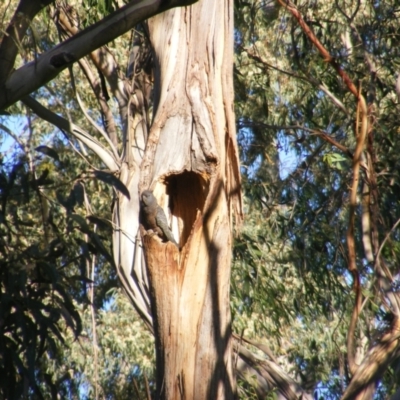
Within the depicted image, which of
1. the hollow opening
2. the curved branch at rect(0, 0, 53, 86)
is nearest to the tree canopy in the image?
the curved branch at rect(0, 0, 53, 86)

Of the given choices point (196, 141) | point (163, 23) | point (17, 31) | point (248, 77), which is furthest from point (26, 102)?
point (248, 77)

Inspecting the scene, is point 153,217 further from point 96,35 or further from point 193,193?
point 96,35

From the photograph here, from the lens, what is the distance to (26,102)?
4.39 metres

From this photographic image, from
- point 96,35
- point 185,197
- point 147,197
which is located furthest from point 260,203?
point 96,35

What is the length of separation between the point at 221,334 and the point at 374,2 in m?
3.99

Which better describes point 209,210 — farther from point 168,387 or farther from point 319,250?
point 319,250

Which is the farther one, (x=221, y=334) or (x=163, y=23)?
(x=163, y=23)

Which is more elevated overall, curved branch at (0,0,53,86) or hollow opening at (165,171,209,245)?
curved branch at (0,0,53,86)

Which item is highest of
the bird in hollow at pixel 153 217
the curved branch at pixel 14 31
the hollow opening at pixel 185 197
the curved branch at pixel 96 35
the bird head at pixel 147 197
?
the curved branch at pixel 14 31

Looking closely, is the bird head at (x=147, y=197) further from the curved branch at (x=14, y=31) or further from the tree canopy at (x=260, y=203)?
the curved branch at (x=14, y=31)

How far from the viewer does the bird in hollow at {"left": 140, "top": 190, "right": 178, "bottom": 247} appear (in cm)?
290

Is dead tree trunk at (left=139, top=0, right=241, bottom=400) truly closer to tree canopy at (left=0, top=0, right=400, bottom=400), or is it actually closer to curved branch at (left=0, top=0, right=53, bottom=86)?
tree canopy at (left=0, top=0, right=400, bottom=400)

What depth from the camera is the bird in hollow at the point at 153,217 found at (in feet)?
9.50

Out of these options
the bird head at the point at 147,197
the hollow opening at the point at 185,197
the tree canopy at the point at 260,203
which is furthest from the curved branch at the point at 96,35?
the hollow opening at the point at 185,197
